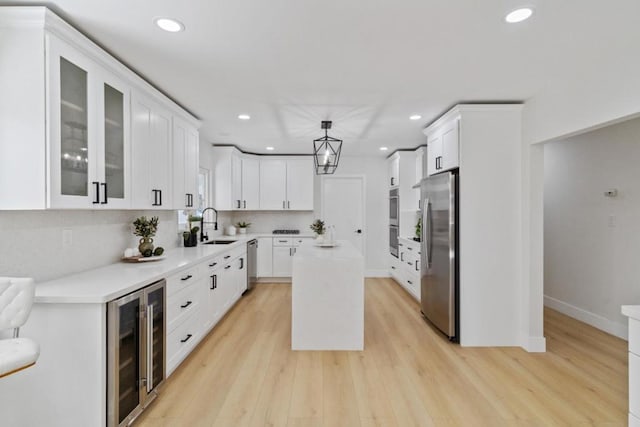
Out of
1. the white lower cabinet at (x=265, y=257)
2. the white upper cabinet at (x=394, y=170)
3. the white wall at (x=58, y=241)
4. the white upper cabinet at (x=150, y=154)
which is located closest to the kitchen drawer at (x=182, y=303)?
the white wall at (x=58, y=241)

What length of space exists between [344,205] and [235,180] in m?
2.20

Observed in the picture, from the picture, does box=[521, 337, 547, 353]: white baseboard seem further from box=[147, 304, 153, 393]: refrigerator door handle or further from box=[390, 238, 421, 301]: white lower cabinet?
box=[147, 304, 153, 393]: refrigerator door handle

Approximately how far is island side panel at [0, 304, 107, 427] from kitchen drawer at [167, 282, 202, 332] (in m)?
0.72

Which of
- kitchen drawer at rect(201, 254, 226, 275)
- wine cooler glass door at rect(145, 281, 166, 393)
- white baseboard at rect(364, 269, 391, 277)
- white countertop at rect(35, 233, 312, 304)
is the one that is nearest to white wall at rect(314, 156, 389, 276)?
white baseboard at rect(364, 269, 391, 277)

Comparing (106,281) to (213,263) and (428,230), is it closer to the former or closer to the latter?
(213,263)

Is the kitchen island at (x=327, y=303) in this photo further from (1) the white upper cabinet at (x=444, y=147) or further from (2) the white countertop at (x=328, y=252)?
(1) the white upper cabinet at (x=444, y=147)

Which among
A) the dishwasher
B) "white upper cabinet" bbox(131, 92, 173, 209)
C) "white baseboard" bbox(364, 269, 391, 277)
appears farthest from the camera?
"white baseboard" bbox(364, 269, 391, 277)

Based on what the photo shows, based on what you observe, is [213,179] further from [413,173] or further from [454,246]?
[454,246]

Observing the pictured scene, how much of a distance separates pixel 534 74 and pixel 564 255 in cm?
269

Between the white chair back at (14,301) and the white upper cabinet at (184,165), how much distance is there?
72.3 inches

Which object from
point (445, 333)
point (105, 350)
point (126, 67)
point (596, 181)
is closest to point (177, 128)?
point (126, 67)

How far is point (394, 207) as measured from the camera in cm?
594

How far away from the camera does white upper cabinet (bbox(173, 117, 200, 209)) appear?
3348 mm

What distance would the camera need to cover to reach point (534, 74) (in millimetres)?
2602
